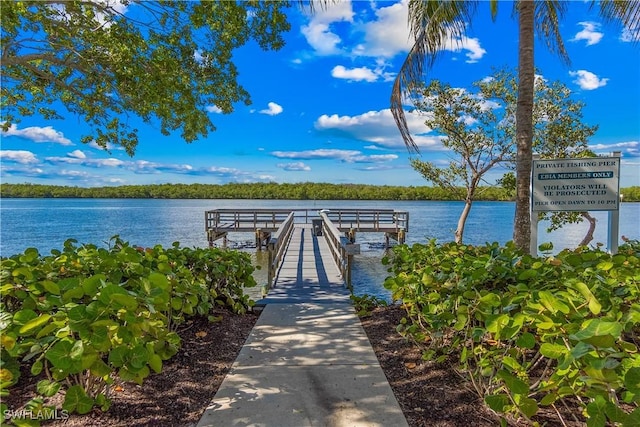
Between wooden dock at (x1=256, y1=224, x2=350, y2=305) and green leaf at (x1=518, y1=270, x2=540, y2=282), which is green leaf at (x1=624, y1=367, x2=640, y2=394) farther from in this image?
wooden dock at (x1=256, y1=224, x2=350, y2=305)

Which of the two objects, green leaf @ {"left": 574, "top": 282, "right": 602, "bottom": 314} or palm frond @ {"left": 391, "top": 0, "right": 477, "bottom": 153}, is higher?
palm frond @ {"left": 391, "top": 0, "right": 477, "bottom": 153}

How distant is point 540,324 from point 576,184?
3087mm

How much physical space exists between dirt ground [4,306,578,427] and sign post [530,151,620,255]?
2321 millimetres

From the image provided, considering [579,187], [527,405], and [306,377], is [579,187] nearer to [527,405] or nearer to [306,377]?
[527,405]

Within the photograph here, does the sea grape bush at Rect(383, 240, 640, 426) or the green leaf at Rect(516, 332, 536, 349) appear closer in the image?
the sea grape bush at Rect(383, 240, 640, 426)

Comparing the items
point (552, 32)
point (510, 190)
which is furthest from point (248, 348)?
point (510, 190)

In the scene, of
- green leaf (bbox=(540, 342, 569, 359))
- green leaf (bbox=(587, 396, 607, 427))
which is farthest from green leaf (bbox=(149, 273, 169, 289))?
green leaf (bbox=(587, 396, 607, 427))

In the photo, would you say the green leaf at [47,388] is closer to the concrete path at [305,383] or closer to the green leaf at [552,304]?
the concrete path at [305,383]

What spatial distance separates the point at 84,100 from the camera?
5.97m

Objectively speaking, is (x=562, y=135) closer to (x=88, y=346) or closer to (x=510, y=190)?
(x=510, y=190)

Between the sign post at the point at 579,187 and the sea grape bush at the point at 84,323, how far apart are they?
12.2ft

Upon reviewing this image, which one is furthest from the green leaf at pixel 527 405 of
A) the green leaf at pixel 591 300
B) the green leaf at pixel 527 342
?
the green leaf at pixel 591 300

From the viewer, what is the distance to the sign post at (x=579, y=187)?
3.82 metres

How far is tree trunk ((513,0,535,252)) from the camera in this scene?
420 cm
